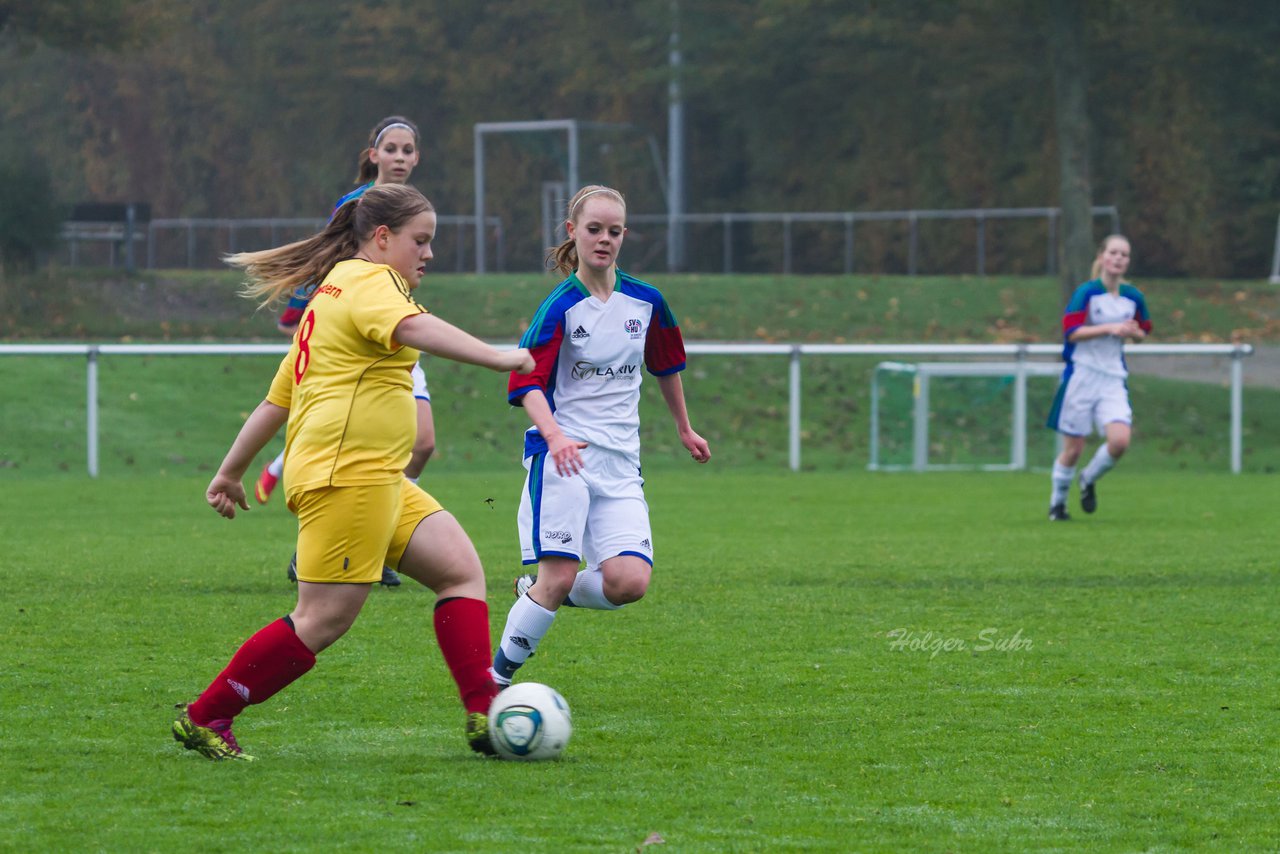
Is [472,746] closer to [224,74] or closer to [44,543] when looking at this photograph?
[44,543]

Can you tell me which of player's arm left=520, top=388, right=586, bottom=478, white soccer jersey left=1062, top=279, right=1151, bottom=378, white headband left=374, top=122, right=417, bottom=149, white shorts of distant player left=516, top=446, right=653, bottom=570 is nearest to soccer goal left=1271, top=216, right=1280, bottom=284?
white soccer jersey left=1062, top=279, right=1151, bottom=378

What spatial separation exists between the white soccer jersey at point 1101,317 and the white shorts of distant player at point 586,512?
727 centimetres

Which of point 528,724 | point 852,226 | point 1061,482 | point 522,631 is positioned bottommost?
point 1061,482

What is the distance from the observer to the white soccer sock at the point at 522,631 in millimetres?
6066

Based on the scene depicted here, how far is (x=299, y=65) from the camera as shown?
45.0 meters

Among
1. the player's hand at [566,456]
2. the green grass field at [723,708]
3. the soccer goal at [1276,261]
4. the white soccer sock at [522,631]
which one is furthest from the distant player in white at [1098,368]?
the soccer goal at [1276,261]

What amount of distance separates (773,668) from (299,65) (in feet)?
131

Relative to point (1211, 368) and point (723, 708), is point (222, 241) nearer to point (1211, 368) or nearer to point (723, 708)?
point (1211, 368)

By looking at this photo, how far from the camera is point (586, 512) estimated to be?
6.17 metres

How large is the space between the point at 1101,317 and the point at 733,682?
6.96 metres

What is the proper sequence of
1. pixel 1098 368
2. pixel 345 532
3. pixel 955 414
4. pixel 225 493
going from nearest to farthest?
pixel 345 532, pixel 225 493, pixel 1098 368, pixel 955 414

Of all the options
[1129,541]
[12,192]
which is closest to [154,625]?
[1129,541]

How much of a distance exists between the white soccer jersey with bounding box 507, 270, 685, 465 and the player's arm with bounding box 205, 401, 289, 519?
98 centimetres

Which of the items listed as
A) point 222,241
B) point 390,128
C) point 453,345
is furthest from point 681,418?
point 222,241
